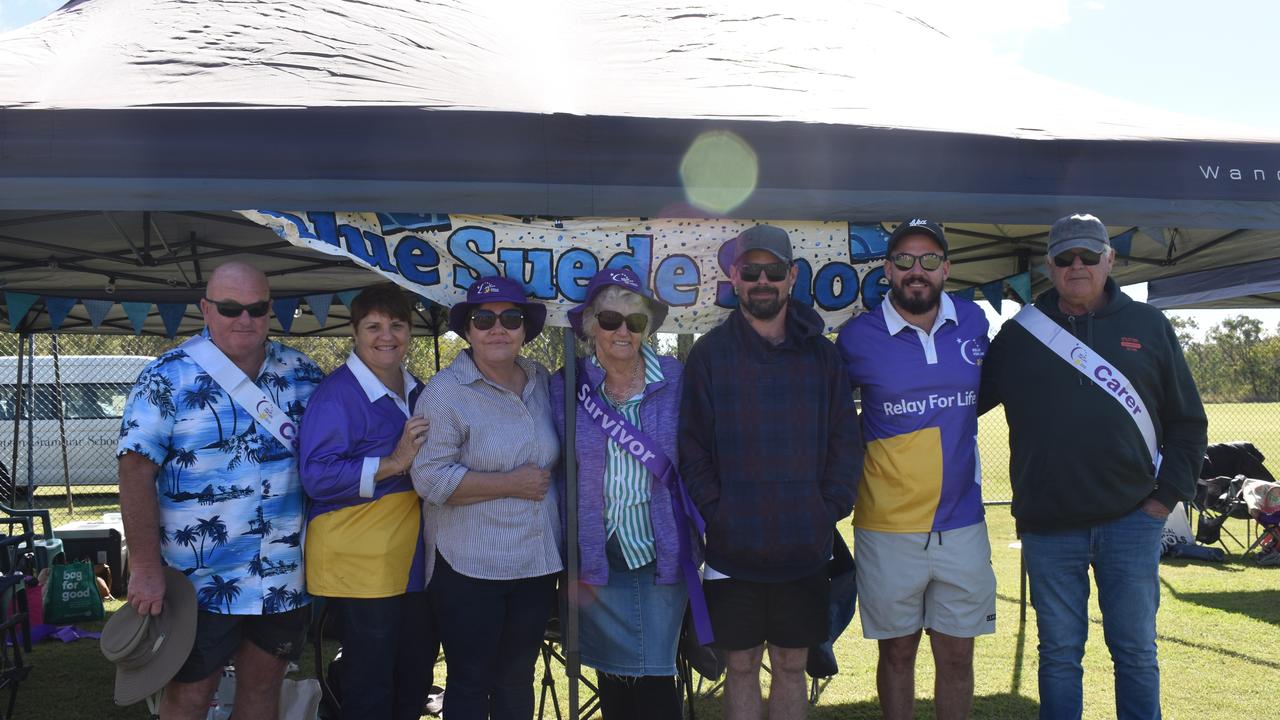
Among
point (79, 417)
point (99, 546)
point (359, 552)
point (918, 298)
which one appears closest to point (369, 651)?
point (359, 552)

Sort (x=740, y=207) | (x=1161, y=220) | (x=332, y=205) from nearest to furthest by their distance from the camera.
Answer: (x=332, y=205) → (x=740, y=207) → (x=1161, y=220)

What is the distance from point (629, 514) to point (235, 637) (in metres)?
1.34

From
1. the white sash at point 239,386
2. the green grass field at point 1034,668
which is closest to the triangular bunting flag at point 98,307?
the green grass field at point 1034,668

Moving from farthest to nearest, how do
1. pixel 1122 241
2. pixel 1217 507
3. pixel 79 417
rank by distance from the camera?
1. pixel 79 417
2. pixel 1217 507
3. pixel 1122 241

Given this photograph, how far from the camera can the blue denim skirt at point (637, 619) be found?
118 inches

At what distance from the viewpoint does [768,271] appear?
115 inches

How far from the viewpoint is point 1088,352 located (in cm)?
305

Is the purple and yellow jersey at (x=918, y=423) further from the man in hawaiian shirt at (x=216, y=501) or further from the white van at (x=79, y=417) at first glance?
the white van at (x=79, y=417)

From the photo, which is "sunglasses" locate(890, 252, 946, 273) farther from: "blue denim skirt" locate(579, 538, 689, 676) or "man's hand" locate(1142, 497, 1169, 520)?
"blue denim skirt" locate(579, 538, 689, 676)

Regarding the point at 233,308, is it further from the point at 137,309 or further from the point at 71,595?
the point at 71,595

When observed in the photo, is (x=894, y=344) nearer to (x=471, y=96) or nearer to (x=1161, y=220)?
(x=1161, y=220)

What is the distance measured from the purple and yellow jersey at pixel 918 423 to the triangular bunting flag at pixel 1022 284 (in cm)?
225

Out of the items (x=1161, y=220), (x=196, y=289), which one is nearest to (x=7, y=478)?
(x=196, y=289)

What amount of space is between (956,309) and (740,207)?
2.99 feet
